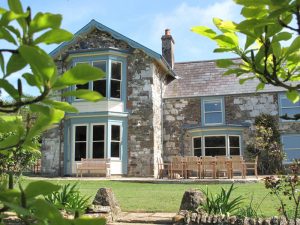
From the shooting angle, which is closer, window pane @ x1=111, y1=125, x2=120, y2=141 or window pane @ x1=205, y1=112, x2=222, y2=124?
window pane @ x1=111, y1=125, x2=120, y2=141

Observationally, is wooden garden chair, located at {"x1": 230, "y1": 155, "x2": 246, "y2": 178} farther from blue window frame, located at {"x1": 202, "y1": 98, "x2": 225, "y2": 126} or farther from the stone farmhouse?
blue window frame, located at {"x1": 202, "y1": 98, "x2": 225, "y2": 126}

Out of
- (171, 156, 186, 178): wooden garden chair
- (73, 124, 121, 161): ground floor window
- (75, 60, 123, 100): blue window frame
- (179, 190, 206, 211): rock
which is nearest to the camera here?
(179, 190, 206, 211): rock

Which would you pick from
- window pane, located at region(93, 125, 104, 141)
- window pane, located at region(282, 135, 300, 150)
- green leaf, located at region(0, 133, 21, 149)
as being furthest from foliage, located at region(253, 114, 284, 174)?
green leaf, located at region(0, 133, 21, 149)

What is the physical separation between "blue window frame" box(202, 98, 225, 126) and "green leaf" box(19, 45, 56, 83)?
72.7 feet

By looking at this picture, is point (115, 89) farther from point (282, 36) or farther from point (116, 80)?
point (282, 36)

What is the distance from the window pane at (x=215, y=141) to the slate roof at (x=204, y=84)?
253 cm

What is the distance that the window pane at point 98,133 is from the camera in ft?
67.1

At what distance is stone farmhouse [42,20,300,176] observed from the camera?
2052cm

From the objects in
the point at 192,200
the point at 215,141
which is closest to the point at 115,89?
the point at 215,141

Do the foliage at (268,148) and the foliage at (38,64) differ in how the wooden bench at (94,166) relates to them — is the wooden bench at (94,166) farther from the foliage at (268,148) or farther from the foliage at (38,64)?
the foliage at (38,64)

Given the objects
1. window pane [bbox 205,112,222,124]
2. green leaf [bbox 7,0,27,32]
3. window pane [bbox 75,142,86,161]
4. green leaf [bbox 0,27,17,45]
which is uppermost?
window pane [bbox 205,112,222,124]

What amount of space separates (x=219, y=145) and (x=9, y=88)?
21.7 metres

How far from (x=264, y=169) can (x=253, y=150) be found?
1132 millimetres

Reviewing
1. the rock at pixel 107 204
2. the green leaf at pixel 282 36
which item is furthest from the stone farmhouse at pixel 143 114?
the green leaf at pixel 282 36
